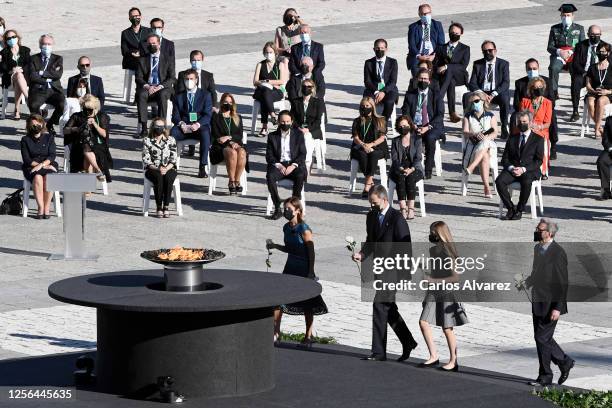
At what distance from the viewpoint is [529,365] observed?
1778 centimetres

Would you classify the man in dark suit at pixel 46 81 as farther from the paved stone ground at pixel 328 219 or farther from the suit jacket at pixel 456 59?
the suit jacket at pixel 456 59

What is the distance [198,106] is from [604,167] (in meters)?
6.56

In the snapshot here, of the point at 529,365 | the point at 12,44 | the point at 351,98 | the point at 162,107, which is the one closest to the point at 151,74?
the point at 162,107

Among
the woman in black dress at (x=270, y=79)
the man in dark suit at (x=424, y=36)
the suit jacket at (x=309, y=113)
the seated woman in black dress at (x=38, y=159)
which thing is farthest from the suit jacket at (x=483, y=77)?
the seated woman in black dress at (x=38, y=159)

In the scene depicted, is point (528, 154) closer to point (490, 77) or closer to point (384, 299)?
point (490, 77)

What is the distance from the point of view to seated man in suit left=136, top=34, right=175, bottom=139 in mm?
30672

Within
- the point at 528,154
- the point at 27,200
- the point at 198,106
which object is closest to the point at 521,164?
the point at 528,154

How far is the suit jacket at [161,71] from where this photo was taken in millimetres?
30734

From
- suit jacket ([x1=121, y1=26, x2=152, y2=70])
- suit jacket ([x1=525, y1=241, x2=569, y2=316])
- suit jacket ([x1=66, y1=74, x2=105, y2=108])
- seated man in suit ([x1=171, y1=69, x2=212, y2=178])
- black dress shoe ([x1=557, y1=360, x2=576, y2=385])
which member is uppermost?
suit jacket ([x1=121, y1=26, x2=152, y2=70])

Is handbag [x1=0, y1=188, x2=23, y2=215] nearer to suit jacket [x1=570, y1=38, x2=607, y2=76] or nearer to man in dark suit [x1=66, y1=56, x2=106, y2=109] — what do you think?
man in dark suit [x1=66, y1=56, x2=106, y2=109]

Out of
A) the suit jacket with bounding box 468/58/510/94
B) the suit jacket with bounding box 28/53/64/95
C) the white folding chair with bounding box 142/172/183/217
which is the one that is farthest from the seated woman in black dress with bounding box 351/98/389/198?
the suit jacket with bounding box 28/53/64/95

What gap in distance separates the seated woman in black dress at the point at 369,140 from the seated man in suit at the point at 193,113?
271 centimetres

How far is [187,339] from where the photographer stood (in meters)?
15.7

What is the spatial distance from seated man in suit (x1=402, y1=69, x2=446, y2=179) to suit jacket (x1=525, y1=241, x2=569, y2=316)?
11.2 metres
